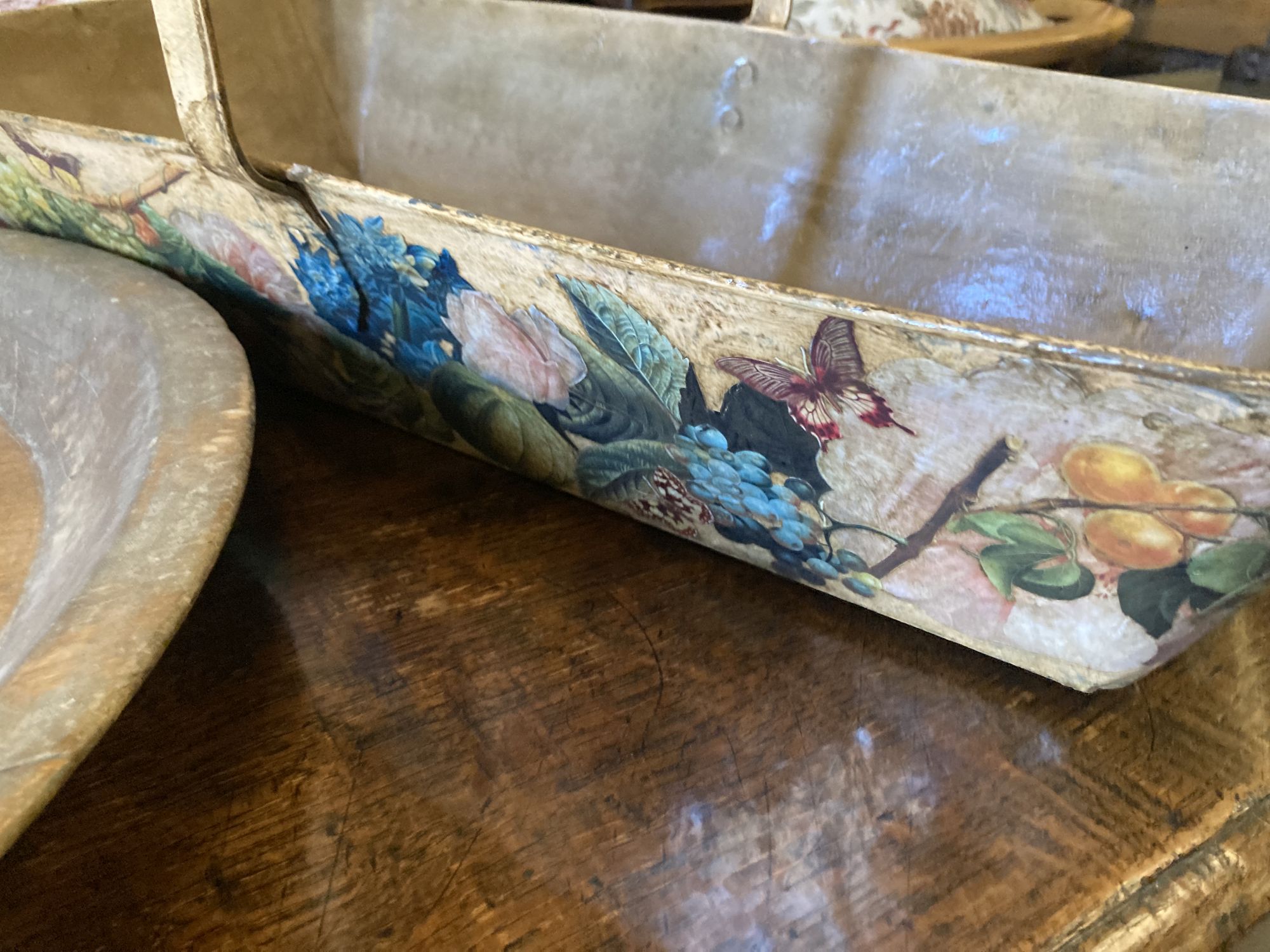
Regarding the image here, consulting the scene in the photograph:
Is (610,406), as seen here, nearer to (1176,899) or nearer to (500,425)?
(500,425)

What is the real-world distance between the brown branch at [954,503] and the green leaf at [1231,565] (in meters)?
0.09

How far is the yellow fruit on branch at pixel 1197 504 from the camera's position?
0.33 m

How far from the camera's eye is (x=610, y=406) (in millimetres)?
457

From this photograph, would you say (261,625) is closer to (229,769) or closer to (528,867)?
(229,769)

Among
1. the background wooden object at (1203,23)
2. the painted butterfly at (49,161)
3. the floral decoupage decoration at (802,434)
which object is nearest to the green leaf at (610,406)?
the floral decoupage decoration at (802,434)

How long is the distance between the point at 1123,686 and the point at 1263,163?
0.36 m

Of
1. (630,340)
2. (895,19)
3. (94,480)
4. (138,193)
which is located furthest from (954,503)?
(895,19)

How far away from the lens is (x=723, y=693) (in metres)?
0.45

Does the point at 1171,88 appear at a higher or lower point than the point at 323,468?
higher

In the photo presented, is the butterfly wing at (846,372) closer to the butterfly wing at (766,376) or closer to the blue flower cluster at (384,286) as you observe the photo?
the butterfly wing at (766,376)

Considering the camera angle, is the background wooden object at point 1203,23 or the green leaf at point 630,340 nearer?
the green leaf at point 630,340

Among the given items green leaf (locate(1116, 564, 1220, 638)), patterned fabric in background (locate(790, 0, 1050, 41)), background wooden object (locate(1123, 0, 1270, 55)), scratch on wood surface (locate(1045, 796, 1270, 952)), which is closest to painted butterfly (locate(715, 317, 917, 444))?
green leaf (locate(1116, 564, 1220, 638))

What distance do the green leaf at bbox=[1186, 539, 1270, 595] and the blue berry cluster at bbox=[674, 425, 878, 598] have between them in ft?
0.49

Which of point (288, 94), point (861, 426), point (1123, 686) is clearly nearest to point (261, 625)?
point (861, 426)
